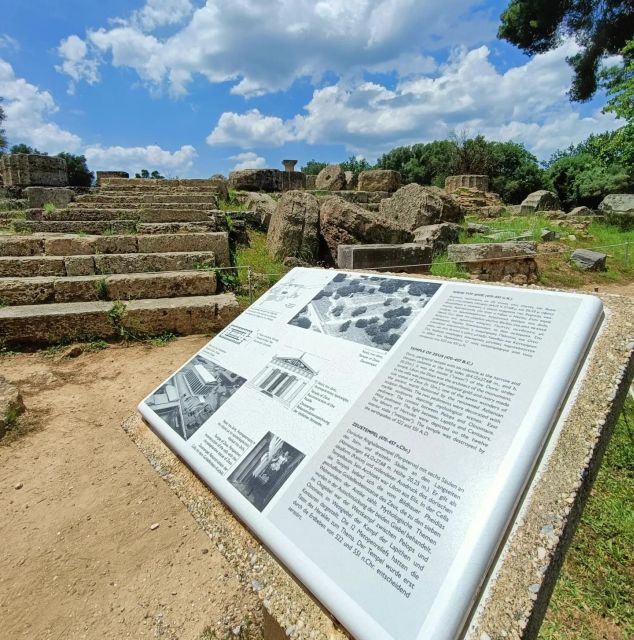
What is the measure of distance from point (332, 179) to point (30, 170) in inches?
360

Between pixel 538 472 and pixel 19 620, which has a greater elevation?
pixel 538 472

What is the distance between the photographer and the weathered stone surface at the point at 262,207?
8.19 meters

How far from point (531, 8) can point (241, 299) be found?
18.5 meters

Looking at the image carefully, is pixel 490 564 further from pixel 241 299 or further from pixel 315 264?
pixel 315 264

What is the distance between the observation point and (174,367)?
388 centimetres

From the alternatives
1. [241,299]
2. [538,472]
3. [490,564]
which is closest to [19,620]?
[490,564]

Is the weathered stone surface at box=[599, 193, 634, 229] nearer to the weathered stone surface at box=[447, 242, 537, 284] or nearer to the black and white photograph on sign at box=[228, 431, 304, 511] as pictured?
the weathered stone surface at box=[447, 242, 537, 284]

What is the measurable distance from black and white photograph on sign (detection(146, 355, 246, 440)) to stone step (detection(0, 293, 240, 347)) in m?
2.52

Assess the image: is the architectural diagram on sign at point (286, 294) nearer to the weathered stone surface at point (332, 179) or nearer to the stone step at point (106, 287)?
the stone step at point (106, 287)

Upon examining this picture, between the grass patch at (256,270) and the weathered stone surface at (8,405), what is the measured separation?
2.64 meters

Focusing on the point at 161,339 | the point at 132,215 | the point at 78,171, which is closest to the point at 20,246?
the point at 132,215

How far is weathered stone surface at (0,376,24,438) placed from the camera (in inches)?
111

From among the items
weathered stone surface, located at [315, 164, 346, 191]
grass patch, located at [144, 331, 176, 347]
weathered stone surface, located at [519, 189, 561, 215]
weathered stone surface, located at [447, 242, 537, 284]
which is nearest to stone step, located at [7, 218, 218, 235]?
grass patch, located at [144, 331, 176, 347]

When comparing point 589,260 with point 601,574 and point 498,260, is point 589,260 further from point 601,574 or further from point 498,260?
point 601,574
